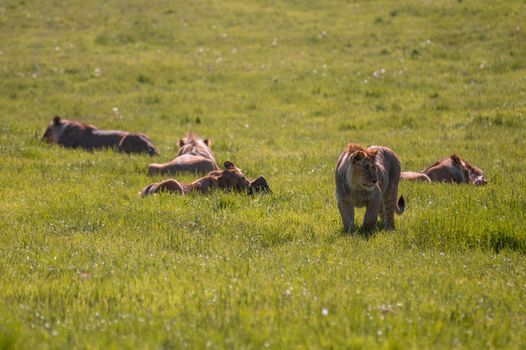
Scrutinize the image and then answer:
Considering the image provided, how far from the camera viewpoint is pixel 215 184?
12664 mm

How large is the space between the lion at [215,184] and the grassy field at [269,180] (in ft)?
2.00

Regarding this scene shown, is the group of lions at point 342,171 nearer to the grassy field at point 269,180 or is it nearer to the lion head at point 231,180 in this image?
the lion head at point 231,180

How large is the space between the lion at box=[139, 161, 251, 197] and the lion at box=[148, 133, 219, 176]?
4.71ft

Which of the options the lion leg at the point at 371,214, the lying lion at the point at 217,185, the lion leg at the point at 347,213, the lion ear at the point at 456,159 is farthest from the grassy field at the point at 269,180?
the lion ear at the point at 456,159

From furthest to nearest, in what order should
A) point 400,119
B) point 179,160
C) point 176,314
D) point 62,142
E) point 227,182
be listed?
point 400,119 → point 62,142 → point 179,160 → point 227,182 → point 176,314

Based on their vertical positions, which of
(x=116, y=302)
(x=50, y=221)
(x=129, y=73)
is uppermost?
(x=116, y=302)

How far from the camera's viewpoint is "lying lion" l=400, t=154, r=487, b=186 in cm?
1320

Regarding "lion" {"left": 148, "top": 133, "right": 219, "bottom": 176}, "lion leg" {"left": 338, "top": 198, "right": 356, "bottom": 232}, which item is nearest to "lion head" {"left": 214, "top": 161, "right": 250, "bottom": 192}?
"lion" {"left": 148, "top": 133, "right": 219, "bottom": 176}

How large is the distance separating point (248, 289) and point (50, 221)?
4252mm

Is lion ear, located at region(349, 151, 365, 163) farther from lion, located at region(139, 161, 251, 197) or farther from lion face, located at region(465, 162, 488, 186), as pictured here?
lion face, located at region(465, 162, 488, 186)

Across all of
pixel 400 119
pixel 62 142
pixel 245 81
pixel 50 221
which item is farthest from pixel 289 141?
pixel 50 221

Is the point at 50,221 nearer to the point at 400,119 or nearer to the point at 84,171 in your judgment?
the point at 84,171

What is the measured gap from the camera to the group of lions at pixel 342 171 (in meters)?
9.66

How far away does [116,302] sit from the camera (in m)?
6.62
